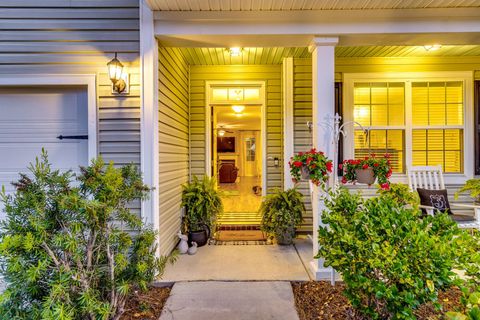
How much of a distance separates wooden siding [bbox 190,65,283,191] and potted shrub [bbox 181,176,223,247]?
79 cm

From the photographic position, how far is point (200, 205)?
3.64 m

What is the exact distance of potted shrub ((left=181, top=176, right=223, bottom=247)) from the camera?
362 centimetres

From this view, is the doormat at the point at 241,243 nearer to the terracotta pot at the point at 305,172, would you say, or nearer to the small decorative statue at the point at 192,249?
the small decorative statue at the point at 192,249

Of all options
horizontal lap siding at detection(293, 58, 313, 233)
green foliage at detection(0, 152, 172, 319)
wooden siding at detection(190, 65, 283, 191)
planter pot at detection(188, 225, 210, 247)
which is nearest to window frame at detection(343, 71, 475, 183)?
horizontal lap siding at detection(293, 58, 313, 233)

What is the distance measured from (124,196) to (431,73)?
4.63 metres

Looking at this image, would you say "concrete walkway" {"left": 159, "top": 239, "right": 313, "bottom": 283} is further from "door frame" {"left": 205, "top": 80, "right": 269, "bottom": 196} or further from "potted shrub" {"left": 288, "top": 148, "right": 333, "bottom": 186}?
"door frame" {"left": 205, "top": 80, "right": 269, "bottom": 196}

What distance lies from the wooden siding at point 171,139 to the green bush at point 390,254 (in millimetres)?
1890

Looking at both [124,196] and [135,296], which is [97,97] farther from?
[135,296]

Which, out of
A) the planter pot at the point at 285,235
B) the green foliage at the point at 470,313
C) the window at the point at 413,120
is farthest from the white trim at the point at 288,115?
the green foliage at the point at 470,313

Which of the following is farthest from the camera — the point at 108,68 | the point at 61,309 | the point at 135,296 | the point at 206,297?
the point at 108,68

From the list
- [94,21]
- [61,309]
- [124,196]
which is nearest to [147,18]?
[94,21]

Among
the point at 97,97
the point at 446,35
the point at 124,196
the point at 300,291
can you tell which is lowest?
the point at 300,291

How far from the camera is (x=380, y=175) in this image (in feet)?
7.99

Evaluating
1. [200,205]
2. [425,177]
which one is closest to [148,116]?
[200,205]
